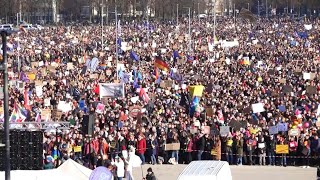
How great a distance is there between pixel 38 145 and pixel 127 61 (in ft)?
96.8

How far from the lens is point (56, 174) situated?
68.0 feet

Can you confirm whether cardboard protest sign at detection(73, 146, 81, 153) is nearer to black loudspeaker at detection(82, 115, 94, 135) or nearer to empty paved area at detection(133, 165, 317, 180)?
black loudspeaker at detection(82, 115, 94, 135)

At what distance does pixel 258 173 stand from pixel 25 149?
722 centimetres

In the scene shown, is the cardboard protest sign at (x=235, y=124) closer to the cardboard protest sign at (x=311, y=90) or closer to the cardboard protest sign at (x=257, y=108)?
the cardboard protest sign at (x=257, y=108)

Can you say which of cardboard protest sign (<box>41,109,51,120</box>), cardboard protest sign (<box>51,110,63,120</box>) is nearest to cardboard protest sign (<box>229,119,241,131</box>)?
cardboard protest sign (<box>41,109,51,120</box>)

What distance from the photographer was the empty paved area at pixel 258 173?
25875 mm

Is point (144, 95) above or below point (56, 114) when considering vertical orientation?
above

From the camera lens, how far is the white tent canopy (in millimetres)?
20141

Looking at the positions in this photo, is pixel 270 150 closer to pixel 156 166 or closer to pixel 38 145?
pixel 156 166

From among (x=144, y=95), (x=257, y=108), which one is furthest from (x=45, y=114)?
(x=257, y=108)

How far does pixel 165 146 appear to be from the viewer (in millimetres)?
27234

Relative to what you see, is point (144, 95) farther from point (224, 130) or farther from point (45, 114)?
point (224, 130)

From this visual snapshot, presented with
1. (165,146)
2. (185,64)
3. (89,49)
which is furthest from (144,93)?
(89,49)

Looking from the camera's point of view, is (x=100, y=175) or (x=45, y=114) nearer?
(x=100, y=175)
